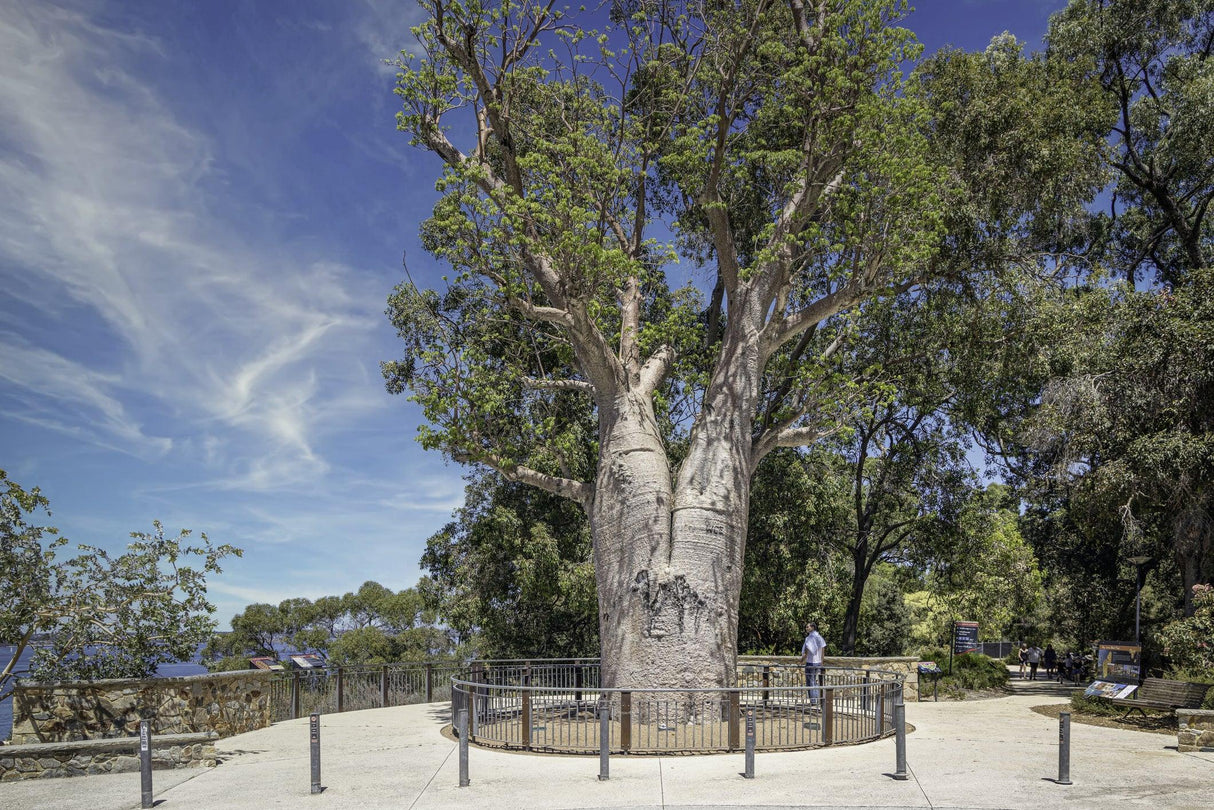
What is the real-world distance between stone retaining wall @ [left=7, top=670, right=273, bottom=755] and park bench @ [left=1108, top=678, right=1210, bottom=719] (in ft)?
54.1

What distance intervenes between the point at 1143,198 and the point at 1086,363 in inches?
470

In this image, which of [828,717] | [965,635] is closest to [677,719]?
[828,717]

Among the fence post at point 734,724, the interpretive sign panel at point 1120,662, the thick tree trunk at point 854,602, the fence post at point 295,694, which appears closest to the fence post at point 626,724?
the fence post at point 734,724

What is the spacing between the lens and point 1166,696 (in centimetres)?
1603

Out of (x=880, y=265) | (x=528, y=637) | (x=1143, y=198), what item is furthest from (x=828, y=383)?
(x=1143, y=198)

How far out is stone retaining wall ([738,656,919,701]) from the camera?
842 inches

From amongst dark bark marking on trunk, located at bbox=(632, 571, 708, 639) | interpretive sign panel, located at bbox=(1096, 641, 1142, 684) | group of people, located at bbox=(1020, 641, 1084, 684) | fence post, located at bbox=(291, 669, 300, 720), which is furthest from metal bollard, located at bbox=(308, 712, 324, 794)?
group of people, located at bbox=(1020, 641, 1084, 684)

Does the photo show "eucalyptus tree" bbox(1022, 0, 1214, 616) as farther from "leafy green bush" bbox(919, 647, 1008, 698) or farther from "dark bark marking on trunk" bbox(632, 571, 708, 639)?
"dark bark marking on trunk" bbox(632, 571, 708, 639)

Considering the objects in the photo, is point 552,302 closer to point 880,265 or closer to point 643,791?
point 880,265

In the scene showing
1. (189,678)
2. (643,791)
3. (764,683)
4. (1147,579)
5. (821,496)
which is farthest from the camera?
(1147,579)

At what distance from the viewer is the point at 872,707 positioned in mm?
14719

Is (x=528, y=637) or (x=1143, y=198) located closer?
(x=528, y=637)

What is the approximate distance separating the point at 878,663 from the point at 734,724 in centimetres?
961

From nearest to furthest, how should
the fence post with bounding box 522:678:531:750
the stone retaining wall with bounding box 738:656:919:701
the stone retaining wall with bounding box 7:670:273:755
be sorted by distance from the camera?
the fence post with bounding box 522:678:531:750
the stone retaining wall with bounding box 7:670:273:755
the stone retaining wall with bounding box 738:656:919:701
